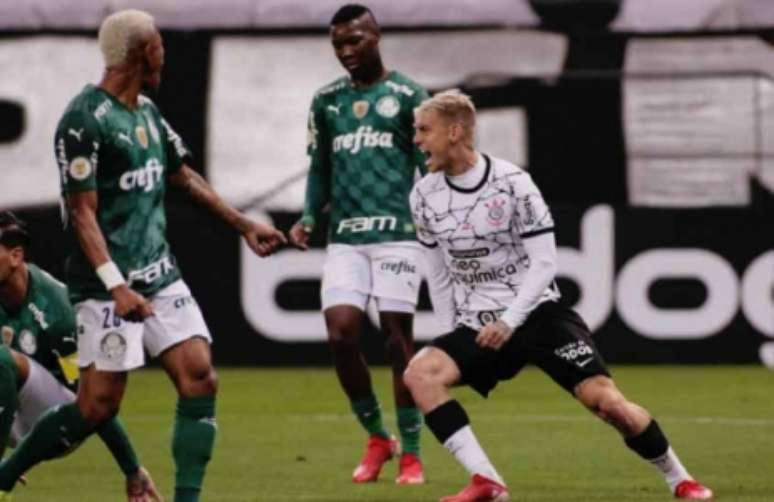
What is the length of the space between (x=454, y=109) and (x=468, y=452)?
1.48m

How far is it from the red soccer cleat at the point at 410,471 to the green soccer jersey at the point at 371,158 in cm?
113

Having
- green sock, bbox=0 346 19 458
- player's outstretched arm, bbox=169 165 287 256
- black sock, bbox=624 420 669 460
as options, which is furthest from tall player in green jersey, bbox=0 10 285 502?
black sock, bbox=624 420 669 460

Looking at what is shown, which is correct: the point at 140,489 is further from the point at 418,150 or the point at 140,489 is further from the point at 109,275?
the point at 418,150

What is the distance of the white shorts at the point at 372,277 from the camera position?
1138 centimetres


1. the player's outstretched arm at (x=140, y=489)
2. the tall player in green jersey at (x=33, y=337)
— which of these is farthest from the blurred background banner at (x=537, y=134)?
the player's outstretched arm at (x=140, y=489)

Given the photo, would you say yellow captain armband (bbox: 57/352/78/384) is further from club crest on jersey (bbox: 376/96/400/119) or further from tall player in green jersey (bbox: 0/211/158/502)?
club crest on jersey (bbox: 376/96/400/119)

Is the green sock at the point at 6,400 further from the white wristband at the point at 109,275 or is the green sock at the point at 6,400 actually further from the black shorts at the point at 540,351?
the black shorts at the point at 540,351

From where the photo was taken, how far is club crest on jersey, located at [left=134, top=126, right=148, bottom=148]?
29.2 ft

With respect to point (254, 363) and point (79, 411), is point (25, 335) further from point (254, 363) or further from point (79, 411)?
point (254, 363)

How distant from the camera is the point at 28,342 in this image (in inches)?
401

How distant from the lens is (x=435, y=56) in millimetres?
18672

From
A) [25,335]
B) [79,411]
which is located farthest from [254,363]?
[79,411]

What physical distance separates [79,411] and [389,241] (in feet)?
9.12

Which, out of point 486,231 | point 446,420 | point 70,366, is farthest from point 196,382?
point 486,231
